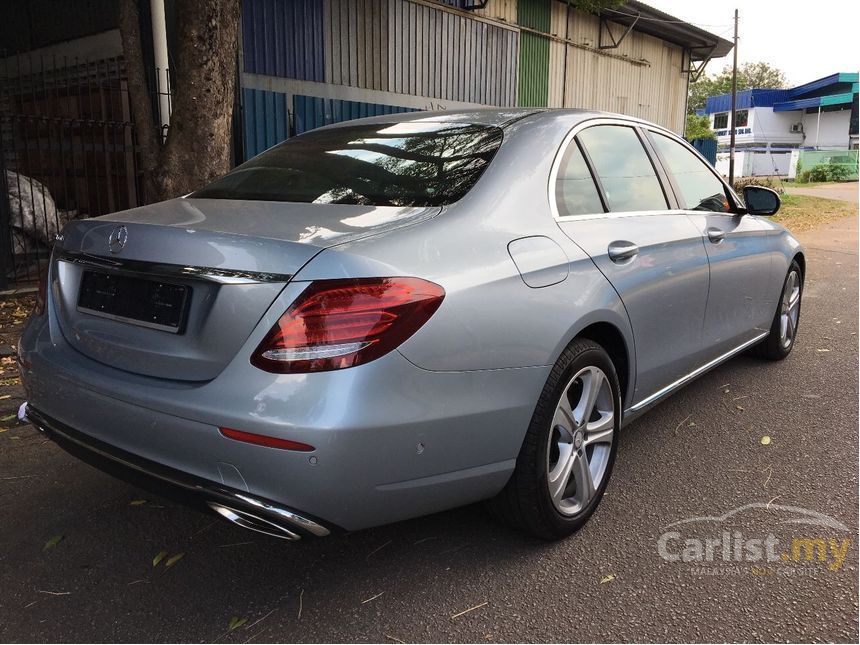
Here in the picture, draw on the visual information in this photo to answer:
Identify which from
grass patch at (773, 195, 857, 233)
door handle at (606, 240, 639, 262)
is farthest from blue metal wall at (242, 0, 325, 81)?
grass patch at (773, 195, 857, 233)

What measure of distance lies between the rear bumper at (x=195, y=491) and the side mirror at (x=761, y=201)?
3573 millimetres

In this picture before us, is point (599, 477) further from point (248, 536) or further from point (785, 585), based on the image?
point (248, 536)

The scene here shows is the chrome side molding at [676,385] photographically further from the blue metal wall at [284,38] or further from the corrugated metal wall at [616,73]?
the corrugated metal wall at [616,73]

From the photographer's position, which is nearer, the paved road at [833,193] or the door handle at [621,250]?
the door handle at [621,250]

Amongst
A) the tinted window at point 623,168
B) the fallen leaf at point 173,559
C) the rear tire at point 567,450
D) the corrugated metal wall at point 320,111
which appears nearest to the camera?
the rear tire at point 567,450

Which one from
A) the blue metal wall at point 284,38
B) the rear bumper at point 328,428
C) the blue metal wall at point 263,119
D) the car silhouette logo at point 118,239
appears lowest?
the rear bumper at point 328,428

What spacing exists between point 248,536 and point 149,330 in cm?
99

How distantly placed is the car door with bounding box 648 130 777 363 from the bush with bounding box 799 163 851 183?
49.3 metres

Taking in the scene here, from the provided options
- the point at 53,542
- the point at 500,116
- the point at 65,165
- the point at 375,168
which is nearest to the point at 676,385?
the point at 500,116

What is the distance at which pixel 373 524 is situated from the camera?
2158mm

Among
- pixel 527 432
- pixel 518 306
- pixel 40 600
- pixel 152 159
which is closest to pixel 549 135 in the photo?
pixel 518 306

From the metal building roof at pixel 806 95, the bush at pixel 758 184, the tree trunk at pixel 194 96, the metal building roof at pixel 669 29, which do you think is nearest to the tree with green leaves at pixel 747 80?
the metal building roof at pixel 806 95

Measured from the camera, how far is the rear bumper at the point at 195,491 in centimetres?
A: 201

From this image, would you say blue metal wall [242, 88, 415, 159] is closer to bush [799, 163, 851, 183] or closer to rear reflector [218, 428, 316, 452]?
rear reflector [218, 428, 316, 452]
